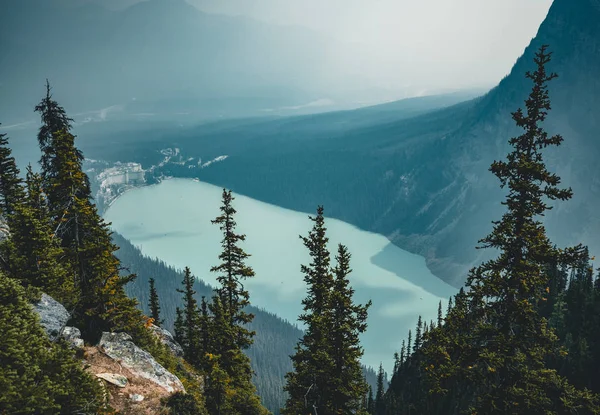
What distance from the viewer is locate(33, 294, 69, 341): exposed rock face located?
16.3 m

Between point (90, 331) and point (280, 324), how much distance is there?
147m

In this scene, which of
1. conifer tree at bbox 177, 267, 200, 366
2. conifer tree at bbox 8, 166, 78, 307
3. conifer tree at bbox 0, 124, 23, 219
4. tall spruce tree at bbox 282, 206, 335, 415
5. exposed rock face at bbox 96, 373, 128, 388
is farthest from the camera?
conifer tree at bbox 177, 267, 200, 366

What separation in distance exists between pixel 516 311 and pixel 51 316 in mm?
20006

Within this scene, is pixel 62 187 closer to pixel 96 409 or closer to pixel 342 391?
pixel 96 409

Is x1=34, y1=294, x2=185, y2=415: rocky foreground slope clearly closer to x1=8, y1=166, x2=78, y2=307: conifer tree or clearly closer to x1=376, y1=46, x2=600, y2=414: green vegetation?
x1=8, y1=166, x2=78, y2=307: conifer tree

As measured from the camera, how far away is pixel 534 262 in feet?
42.4

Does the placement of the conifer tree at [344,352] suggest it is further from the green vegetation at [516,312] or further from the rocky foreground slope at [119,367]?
the rocky foreground slope at [119,367]

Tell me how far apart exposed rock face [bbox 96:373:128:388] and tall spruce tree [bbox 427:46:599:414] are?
14990 millimetres

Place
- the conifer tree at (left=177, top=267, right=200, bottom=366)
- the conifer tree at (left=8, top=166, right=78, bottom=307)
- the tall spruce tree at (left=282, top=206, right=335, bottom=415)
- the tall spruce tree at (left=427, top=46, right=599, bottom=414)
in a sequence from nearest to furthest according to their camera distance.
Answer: the tall spruce tree at (left=427, top=46, right=599, bottom=414) < the tall spruce tree at (left=282, top=206, right=335, bottom=415) < the conifer tree at (left=8, top=166, right=78, bottom=307) < the conifer tree at (left=177, top=267, right=200, bottom=366)

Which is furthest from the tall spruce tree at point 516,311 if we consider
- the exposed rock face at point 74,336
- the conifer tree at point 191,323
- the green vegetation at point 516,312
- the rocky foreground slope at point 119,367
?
the conifer tree at point 191,323

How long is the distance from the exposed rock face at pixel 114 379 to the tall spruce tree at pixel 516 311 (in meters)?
15.0

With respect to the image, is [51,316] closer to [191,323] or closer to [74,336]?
[74,336]

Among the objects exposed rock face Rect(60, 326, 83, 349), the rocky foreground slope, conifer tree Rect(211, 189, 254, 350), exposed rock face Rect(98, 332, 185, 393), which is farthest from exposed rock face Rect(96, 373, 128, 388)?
conifer tree Rect(211, 189, 254, 350)

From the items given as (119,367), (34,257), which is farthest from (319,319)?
(34,257)
